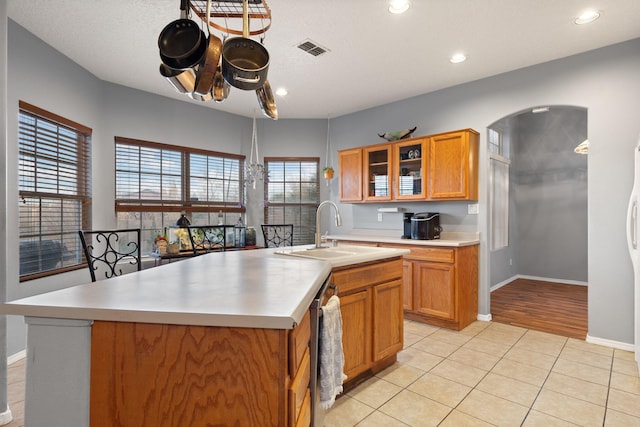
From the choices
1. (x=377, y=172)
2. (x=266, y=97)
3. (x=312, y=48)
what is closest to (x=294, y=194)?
(x=377, y=172)

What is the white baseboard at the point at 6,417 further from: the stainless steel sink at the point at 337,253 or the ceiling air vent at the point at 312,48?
the ceiling air vent at the point at 312,48

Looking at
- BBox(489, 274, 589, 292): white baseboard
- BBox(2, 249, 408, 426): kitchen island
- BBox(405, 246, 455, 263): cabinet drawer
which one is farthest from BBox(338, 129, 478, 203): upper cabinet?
BBox(2, 249, 408, 426): kitchen island

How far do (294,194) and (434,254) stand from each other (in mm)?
2664

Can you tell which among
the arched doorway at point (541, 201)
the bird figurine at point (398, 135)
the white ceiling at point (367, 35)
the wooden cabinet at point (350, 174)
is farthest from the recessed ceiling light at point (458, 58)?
the arched doorway at point (541, 201)

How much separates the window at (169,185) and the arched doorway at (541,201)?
413cm

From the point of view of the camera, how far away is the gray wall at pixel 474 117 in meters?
2.86

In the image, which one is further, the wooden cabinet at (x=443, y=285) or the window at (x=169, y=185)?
the window at (x=169, y=185)

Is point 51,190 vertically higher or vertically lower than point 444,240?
higher

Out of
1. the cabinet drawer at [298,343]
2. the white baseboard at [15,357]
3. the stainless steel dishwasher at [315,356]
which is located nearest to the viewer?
the cabinet drawer at [298,343]

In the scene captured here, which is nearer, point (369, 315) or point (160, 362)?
point (160, 362)

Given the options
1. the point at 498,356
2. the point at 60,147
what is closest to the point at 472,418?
the point at 498,356

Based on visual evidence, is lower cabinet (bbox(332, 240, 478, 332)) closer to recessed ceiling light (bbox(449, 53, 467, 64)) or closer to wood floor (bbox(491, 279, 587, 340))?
wood floor (bbox(491, 279, 587, 340))

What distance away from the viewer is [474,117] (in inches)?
151

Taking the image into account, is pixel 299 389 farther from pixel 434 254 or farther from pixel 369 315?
pixel 434 254
